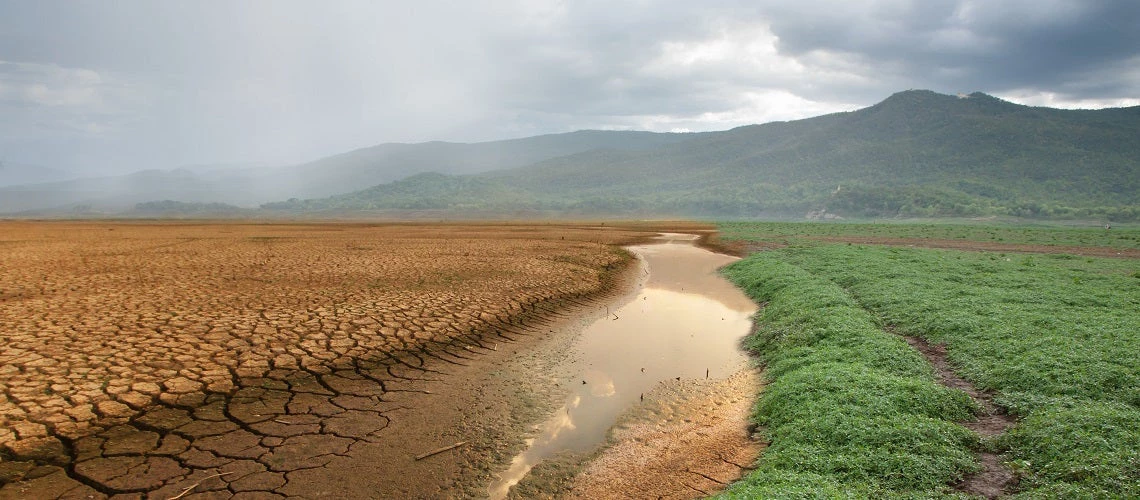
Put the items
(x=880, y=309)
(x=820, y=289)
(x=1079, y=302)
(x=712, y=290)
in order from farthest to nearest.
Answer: (x=712, y=290)
(x=820, y=289)
(x=880, y=309)
(x=1079, y=302)

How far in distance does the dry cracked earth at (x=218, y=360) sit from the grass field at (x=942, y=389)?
5866 mm

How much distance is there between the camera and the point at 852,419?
6.25 meters

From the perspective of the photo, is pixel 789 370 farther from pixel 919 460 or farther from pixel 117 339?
pixel 117 339

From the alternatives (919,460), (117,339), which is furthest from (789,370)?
(117,339)

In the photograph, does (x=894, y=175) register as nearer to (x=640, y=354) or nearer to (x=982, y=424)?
(x=640, y=354)

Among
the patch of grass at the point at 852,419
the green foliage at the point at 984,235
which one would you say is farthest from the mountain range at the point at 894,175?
the patch of grass at the point at 852,419

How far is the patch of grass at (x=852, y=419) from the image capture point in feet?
16.6

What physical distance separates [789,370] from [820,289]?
6.80 meters

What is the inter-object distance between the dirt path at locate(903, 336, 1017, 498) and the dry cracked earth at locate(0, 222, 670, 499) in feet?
23.2

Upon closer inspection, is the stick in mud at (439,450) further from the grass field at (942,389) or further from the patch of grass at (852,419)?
the grass field at (942,389)

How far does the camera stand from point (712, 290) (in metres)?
18.4

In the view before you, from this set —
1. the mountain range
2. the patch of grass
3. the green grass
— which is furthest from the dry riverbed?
the mountain range

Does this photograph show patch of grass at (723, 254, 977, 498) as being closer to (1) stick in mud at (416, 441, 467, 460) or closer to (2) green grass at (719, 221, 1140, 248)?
(1) stick in mud at (416, 441, 467, 460)

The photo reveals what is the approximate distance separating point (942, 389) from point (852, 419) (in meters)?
1.97
